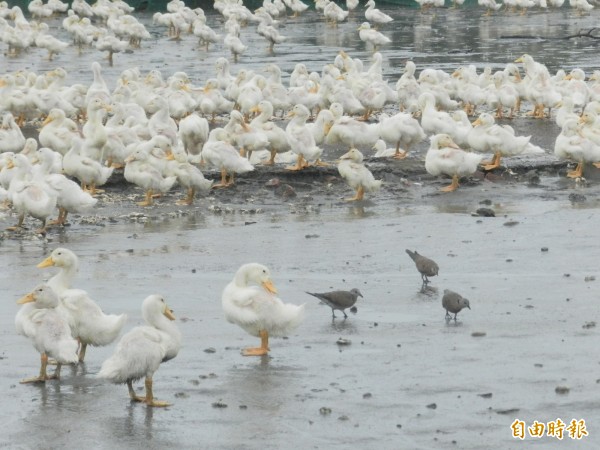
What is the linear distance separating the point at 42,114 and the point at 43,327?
12.2m

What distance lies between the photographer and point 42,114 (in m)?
20.3

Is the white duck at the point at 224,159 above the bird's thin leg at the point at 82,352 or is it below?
above

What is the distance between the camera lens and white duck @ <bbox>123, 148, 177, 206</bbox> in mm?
14945

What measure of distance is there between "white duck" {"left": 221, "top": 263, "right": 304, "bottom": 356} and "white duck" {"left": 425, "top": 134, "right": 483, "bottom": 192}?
633 cm

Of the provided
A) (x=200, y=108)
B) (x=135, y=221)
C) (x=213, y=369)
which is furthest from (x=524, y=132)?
(x=213, y=369)

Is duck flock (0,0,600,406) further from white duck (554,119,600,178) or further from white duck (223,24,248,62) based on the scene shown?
white duck (223,24,248,62)

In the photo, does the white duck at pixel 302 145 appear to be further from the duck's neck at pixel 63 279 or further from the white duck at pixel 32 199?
the duck's neck at pixel 63 279

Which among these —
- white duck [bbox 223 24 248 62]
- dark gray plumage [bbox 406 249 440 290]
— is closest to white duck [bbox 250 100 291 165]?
dark gray plumage [bbox 406 249 440 290]

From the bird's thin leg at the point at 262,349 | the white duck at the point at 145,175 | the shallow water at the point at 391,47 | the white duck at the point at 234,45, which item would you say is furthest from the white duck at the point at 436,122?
the white duck at the point at 234,45

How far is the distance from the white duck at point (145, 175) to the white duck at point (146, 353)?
640 centimetres

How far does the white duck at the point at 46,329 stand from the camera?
8.48m

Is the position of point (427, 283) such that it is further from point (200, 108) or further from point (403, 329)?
point (200, 108)

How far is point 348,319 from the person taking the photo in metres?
10.3

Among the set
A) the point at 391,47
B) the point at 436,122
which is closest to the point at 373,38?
the point at 391,47
